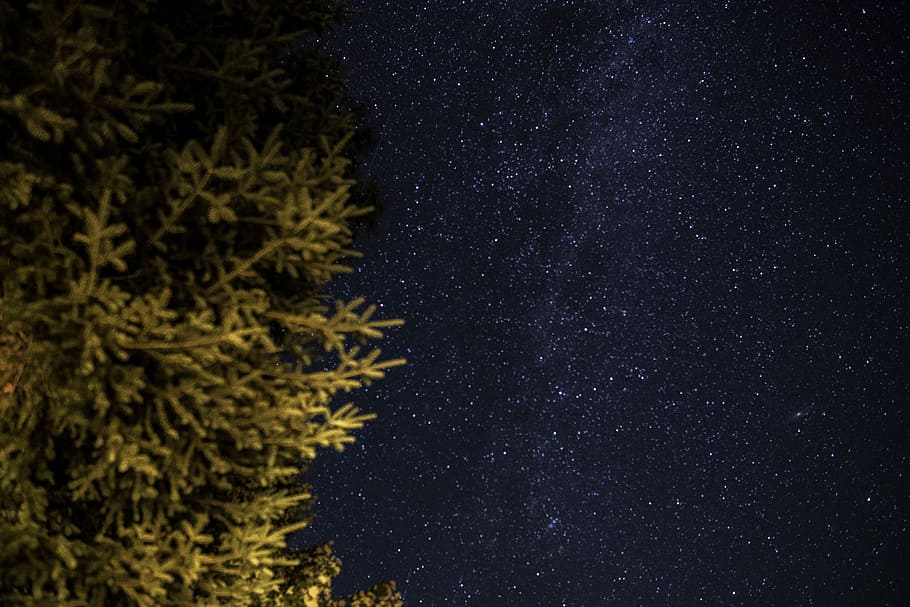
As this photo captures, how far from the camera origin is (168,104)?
2.90 meters

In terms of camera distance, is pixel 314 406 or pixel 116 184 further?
pixel 314 406

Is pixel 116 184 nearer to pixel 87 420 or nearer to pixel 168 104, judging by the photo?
pixel 168 104

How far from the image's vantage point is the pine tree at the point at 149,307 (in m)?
2.87

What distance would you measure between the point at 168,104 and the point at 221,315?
951 millimetres

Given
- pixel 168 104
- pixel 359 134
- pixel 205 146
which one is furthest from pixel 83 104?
pixel 359 134

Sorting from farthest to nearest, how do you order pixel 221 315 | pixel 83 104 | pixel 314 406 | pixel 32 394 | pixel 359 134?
pixel 359 134
pixel 314 406
pixel 221 315
pixel 32 394
pixel 83 104

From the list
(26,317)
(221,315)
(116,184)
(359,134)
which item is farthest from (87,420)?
(359,134)

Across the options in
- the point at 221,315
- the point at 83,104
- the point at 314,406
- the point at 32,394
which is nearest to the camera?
the point at 83,104

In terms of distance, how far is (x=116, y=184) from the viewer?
296cm

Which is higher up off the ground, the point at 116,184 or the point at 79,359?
the point at 116,184

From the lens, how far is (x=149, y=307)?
115 inches

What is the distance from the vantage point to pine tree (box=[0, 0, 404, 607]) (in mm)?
2865

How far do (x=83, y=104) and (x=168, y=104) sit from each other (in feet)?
1.06

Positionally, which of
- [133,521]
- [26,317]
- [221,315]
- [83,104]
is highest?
[83,104]
